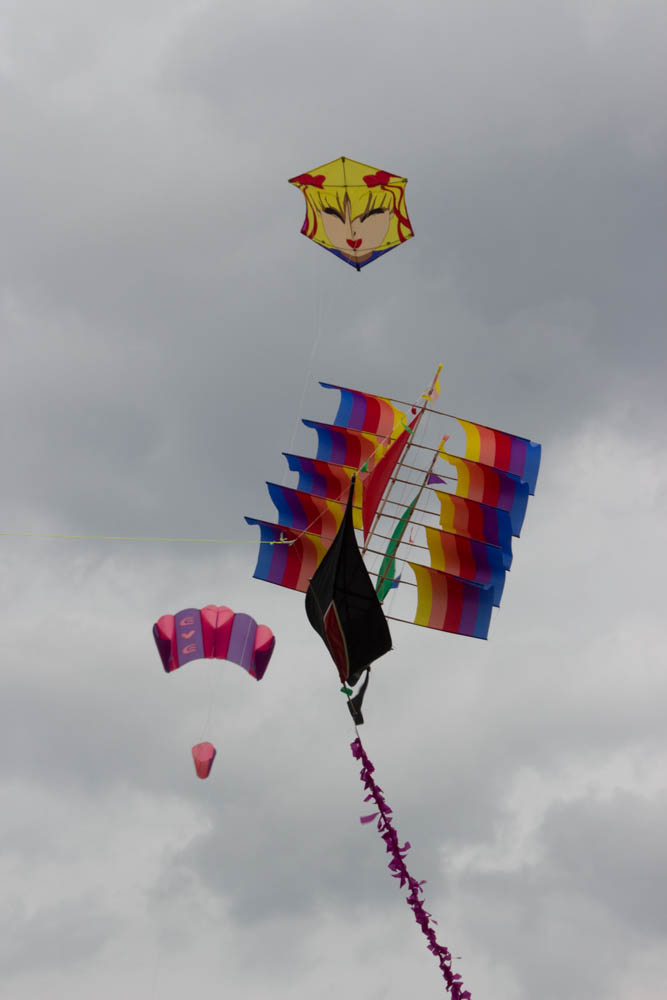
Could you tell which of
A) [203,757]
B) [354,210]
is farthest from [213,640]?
[354,210]

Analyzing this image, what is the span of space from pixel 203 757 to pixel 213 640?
3.68 metres

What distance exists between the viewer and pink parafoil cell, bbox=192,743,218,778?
38.5 meters

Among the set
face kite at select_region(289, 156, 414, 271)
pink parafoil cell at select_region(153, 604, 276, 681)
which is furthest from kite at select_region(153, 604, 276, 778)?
face kite at select_region(289, 156, 414, 271)

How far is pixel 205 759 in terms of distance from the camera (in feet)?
128

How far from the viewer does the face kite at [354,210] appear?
40.3 metres

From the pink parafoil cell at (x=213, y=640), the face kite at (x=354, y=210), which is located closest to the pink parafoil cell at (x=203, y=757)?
the pink parafoil cell at (x=213, y=640)

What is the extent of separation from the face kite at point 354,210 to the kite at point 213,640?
12004 millimetres

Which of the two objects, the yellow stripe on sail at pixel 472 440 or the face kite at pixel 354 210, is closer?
the face kite at pixel 354 210

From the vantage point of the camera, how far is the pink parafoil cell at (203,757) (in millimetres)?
38531

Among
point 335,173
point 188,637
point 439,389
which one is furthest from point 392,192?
point 188,637

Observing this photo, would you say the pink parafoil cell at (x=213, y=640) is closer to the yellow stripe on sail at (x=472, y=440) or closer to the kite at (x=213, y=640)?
the kite at (x=213, y=640)

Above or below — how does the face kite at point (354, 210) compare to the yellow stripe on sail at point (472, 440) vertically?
above

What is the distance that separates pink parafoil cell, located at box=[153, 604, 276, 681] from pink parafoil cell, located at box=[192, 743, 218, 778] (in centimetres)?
256

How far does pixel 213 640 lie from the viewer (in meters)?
40.6
